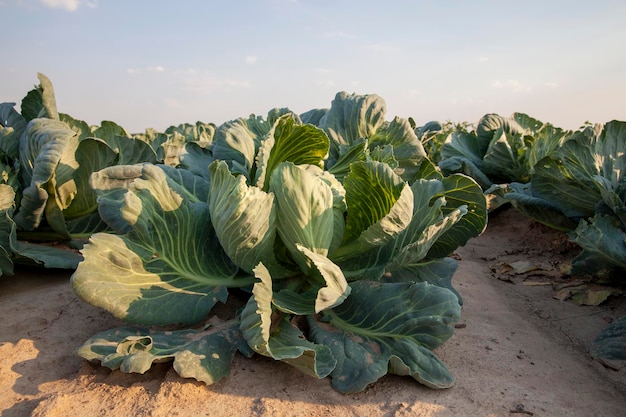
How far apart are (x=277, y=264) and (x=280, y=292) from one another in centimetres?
22

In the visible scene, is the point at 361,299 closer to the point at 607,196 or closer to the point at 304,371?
the point at 304,371

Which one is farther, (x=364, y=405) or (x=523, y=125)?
(x=523, y=125)

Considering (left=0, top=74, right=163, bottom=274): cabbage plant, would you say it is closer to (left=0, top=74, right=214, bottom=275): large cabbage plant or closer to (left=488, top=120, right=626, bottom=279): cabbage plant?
(left=0, top=74, right=214, bottom=275): large cabbage plant

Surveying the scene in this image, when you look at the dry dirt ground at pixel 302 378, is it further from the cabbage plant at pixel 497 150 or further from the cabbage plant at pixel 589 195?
the cabbage plant at pixel 497 150

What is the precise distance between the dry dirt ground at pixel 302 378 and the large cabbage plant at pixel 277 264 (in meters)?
0.11

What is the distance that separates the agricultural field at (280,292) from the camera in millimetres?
2211

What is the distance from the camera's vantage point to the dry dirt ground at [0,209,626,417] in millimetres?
2123

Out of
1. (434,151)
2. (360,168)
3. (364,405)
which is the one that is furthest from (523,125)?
(364,405)

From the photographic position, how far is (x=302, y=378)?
2348 millimetres

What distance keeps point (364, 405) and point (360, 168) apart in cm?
108

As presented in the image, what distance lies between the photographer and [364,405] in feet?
7.17

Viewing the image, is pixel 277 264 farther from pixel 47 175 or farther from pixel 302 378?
pixel 47 175

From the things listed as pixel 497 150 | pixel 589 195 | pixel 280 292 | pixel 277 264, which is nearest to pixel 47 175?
pixel 277 264

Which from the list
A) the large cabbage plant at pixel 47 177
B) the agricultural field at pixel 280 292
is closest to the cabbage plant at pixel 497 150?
the agricultural field at pixel 280 292
